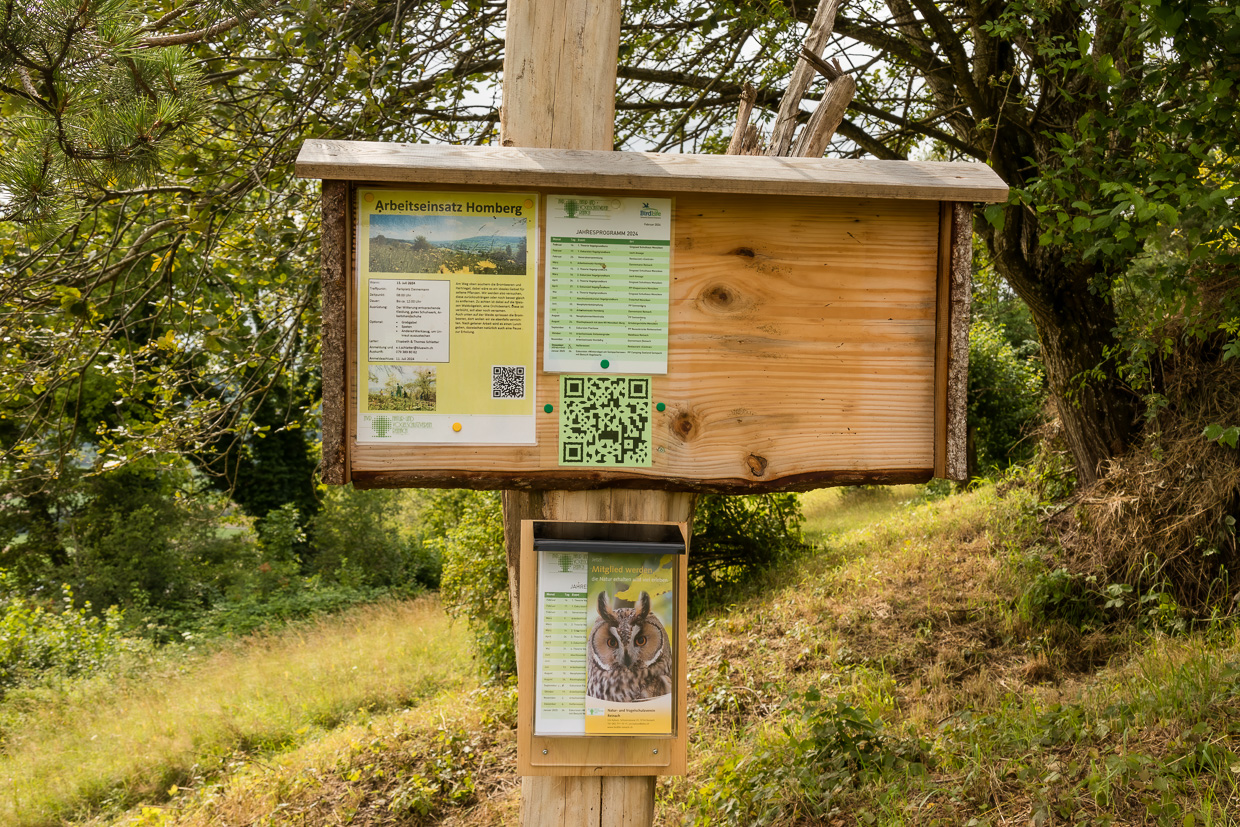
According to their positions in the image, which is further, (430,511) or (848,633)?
(430,511)

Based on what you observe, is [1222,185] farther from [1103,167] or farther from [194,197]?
[194,197]

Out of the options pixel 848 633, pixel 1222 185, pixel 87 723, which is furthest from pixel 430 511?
pixel 1222 185

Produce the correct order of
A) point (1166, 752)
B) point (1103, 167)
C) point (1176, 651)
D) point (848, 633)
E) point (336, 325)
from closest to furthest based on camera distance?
1. point (336, 325)
2. point (1166, 752)
3. point (1103, 167)
4. point (1176, 651)
5. point (848, 633)

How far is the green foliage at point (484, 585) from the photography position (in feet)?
22.1

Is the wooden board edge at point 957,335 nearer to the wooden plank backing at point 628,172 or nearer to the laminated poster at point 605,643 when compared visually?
the wooden plank backing at point 628,172

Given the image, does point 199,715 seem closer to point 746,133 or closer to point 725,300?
point 746,133

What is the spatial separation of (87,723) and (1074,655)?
28.3 feet

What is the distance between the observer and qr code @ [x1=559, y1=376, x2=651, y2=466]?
1641 mm

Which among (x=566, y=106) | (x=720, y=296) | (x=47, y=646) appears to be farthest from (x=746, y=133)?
(x=47, y=646)

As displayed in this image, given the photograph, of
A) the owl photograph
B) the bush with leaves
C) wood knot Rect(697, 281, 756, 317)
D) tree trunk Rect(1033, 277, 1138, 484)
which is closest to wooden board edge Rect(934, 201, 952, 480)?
wood knot Rect(697, 281, 756, 317)

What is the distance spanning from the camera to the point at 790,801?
3.34 meters

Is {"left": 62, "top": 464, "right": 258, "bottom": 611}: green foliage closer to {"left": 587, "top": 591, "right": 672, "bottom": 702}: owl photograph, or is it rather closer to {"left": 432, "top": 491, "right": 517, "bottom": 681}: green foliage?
{"left": 432, "top": 491, "right": 517, "bottom": 681}: green foliage

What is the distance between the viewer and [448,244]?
1601mm

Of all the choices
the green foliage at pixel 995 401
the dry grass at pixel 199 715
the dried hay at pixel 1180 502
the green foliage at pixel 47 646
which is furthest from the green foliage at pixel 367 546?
the dried hay at pixel 1180 502
